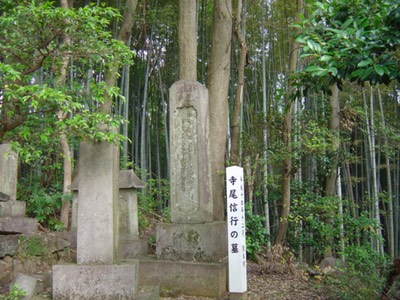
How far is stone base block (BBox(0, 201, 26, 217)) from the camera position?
18.4 feet

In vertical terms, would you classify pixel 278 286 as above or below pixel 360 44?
below

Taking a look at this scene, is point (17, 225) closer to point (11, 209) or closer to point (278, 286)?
point (11, 209)

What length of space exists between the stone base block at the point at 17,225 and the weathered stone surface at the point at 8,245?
121 millimetres

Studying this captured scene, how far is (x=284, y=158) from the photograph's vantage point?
286 inches

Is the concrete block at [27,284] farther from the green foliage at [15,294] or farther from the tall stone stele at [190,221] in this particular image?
the tall stone stele at [190,221]

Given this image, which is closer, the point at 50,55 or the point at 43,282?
the point at 50,55

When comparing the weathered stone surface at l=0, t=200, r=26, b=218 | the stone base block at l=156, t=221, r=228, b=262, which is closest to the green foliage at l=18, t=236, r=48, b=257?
the weathered stone surface at l=0, t=200, r=26, b=218

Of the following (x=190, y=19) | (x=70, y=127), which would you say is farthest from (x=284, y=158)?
(x=70, y=127)

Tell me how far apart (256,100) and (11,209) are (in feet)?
22.5

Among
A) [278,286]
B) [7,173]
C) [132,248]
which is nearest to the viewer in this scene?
[278,286]

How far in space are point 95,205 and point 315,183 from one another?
6.06 meters

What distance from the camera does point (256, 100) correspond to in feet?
35.6

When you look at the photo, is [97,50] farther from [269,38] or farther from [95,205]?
[269,38]

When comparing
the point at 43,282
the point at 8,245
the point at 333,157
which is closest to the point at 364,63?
Answer: the point at 43,282
